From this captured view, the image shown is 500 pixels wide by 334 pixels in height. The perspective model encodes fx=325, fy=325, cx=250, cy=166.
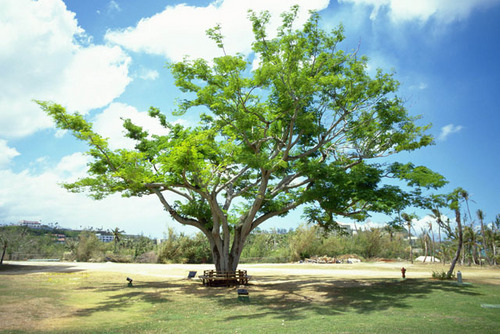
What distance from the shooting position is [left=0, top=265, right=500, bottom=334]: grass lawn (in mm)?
7984

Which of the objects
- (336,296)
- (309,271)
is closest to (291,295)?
(336,296)

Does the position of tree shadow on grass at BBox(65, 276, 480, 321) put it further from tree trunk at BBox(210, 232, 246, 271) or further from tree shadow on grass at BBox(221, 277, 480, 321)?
tree trunk at BBox(210, 232, 246, 271)

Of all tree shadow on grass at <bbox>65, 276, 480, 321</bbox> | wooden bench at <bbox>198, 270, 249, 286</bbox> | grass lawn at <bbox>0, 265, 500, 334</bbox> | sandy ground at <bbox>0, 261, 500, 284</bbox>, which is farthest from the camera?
sandy ground at <bbox>0, 261, 500, 284</bbox>

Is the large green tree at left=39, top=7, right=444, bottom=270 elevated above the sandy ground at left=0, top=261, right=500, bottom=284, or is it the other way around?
the large green tree at left=39, top=7, right=444, bottom=270

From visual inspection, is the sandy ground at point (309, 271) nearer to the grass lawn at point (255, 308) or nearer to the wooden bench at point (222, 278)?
the wooden bench at point (222, 278)

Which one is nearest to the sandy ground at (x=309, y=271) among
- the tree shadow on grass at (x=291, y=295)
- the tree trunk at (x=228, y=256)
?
the tree trunk at (x=228, y=256)

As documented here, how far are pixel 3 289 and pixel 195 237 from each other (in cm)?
2246

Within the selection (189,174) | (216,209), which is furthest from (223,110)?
(216,209)

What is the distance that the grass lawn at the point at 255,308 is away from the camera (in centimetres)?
798

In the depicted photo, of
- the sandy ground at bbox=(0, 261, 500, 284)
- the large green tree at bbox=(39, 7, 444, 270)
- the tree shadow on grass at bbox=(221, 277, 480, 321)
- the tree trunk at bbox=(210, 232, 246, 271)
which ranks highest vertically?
the large green tree at bbox=(39, 7, 444, 270)

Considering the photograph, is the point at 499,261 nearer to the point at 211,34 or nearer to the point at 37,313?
the point at 211,34

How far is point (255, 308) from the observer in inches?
427

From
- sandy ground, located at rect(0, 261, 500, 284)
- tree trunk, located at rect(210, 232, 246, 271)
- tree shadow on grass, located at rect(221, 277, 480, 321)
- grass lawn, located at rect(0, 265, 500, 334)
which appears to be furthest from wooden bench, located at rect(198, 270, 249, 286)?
sandy ground, located at rect(0, 261, 500, 284)

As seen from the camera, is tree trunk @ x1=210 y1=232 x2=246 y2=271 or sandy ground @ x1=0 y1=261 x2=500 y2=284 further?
sandy ground @ x1=0 y1=261 x2=500 y2=284
